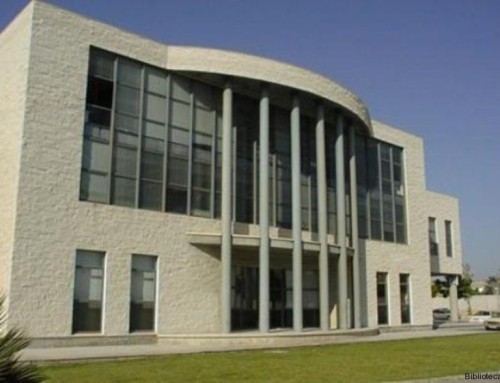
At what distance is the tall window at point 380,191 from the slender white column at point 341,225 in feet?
18.0

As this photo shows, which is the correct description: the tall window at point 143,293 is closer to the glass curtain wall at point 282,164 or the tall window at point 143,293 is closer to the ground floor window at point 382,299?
the glass curtain wall at point 282,164

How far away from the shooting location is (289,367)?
16.5 meters

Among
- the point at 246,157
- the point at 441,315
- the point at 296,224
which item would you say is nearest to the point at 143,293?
the point at 296,224

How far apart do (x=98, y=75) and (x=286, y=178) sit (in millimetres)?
11377

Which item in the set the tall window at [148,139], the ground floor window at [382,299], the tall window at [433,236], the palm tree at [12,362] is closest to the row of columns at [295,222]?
the tall window at [148,139]

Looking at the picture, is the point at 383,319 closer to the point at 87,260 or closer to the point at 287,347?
the point at 287,347

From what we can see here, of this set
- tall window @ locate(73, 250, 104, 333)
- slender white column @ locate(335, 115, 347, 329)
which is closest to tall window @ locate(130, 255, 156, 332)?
tall window @ locate(73, 250, 104, 333)

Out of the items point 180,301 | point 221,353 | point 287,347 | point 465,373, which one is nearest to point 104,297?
point 180,301

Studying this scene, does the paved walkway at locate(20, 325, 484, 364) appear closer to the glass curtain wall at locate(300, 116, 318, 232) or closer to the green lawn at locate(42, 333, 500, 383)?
the green lawn at locate(42, 333, 500, 383)

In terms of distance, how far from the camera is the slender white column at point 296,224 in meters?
28.4

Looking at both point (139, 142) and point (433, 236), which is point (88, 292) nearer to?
point (139, 142)

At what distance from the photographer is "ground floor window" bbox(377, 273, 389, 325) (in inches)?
1494

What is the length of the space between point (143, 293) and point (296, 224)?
26.0ft

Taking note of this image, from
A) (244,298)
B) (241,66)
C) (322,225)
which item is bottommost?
(244,298)
